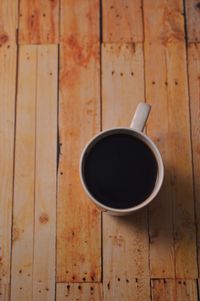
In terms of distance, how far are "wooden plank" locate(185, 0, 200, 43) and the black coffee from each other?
0.98 feet

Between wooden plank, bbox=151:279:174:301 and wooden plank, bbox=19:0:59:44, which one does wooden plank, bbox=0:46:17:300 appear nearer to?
wooden plank, bbox=19:0:59:44

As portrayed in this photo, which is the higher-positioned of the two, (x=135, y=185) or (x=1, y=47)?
(x=1, y=47)

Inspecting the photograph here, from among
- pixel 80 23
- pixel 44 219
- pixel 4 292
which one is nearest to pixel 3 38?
pixel 80 23

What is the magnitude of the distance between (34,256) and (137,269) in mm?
191

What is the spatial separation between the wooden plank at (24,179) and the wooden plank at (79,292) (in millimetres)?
57

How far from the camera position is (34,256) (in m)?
0.77

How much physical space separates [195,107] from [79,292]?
1.37 ft

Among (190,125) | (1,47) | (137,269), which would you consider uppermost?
(1,47)

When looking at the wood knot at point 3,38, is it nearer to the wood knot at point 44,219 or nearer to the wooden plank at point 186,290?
the wood knot at point 44,219

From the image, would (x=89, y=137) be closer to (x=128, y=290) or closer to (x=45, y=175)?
(x=45, y=175)

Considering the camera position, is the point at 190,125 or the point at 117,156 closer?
the point at 117,156

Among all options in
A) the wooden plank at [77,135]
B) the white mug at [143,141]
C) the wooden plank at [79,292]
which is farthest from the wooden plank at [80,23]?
the wooden plank at [79,292]

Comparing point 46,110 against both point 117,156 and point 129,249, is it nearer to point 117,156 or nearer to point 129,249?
point 117,156

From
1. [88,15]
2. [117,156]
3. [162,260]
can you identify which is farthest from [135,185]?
[88,15]
